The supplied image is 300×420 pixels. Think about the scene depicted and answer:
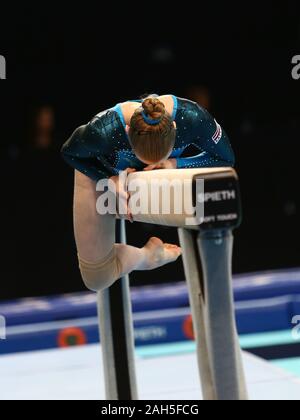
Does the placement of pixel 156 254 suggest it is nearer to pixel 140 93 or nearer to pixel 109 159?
pixel 109 159

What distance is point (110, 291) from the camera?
2.65 metres

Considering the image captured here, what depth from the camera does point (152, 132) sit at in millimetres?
2150

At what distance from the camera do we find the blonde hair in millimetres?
2152

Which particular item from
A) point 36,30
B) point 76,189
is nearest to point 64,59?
point 36,30

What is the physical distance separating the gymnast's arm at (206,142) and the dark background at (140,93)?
245cm

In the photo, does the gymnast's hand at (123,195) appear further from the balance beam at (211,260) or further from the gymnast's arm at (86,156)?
the balance beam at (211,260)

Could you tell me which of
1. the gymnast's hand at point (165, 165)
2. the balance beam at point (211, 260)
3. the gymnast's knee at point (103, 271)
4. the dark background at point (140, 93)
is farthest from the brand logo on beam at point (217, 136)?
the dark background at point (140, 93)

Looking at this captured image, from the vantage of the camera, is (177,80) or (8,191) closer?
(8,191)

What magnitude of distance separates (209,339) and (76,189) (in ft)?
3.72

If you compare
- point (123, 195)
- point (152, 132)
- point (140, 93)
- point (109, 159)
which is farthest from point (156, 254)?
point (140, 93)

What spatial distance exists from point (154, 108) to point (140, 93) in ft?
13.1

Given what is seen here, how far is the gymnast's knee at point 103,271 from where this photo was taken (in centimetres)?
246

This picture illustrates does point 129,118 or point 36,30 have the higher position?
point 36,30
